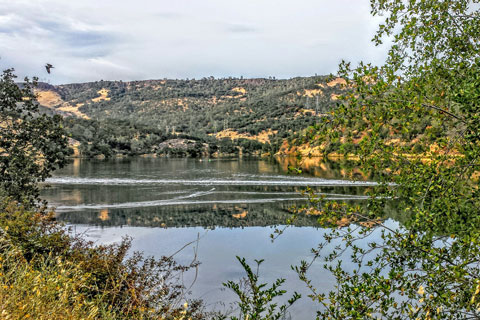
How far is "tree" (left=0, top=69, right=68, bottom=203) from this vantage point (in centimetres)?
1295

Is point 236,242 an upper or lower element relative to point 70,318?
lower

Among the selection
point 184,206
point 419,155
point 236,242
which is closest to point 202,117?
point 184,206

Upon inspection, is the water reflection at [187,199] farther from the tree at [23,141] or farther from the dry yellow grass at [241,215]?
the tree at [23,141]

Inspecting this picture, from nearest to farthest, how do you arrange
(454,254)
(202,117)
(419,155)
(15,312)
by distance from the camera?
(15,312) → (454,254) → (419,155) → (202,117)

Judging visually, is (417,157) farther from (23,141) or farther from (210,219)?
(210,219)

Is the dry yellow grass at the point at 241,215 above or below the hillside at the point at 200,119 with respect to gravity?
below

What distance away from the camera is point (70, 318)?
3797mm

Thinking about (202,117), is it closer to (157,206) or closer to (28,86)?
(157,206)

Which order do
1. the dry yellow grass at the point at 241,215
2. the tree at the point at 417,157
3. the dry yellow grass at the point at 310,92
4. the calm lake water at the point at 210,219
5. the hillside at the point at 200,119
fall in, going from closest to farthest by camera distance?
the tree at the point at 417,157, the calm lake water at the point at 210,219, the dry yellow grass at the point at 241,215, the hillside at the point at 200,119, the dry yellow grass at the point at 310,92

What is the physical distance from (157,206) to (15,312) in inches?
918

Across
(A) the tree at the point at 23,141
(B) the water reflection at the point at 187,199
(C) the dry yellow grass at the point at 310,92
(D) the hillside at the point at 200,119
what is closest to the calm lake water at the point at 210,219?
(B) the water reflection at the point at 187,199

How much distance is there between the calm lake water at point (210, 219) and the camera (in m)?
13.2

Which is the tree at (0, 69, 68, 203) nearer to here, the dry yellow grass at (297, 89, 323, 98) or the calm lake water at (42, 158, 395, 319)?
the calm lake water at (42, 158, 395, 319)

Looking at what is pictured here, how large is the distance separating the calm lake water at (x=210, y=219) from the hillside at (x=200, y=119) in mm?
24989
